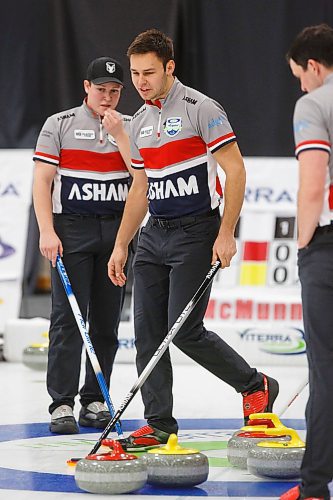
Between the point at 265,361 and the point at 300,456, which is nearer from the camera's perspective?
the point at 300,456

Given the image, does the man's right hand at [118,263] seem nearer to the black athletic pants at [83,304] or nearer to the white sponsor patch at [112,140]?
the black athletic pants at [83,304]

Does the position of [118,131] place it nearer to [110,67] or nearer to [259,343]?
[110,67]

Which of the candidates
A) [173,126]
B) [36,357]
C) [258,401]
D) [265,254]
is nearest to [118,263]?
[173,126]

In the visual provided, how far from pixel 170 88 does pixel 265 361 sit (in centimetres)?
348

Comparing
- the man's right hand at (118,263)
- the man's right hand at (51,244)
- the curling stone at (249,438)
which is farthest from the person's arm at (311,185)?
the man's right hand at (51,244)

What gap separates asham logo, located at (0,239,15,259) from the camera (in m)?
7.80

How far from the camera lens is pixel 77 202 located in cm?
466

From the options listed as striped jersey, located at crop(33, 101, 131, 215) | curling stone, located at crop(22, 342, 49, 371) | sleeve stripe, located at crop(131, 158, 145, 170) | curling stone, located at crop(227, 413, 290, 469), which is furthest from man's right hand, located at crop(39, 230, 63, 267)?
curling stone, located at crop(22, 342, 49, 371)

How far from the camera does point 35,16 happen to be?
8820 millimetres

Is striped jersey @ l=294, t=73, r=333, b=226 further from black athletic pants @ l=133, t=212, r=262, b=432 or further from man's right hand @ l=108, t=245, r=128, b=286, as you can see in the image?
man's right hand @ l=108, t=245, r=128, b=286

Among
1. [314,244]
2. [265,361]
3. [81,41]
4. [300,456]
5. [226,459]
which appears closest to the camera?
[314,244]

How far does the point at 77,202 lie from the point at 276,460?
64.1 inches

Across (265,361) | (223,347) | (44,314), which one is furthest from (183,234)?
(44,314)

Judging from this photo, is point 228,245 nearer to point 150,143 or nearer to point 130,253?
point 150,143
